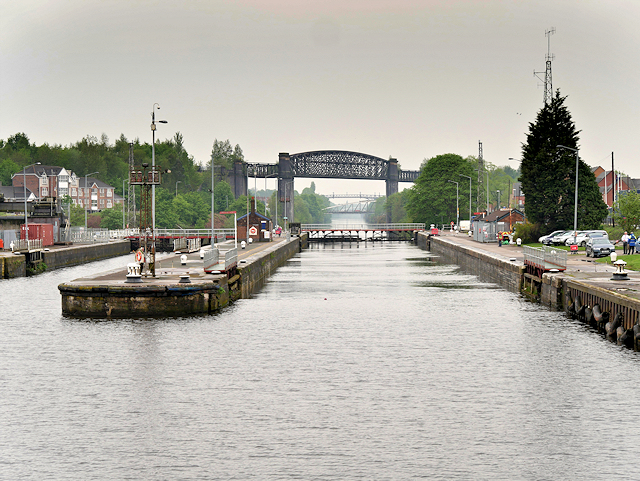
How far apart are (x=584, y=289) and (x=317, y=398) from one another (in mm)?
20573

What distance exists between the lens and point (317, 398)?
2298 centimetres

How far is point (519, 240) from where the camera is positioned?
85.0 meters

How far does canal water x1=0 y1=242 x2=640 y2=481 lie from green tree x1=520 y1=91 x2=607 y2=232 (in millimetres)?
48738

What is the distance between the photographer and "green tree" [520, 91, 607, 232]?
84.9 m

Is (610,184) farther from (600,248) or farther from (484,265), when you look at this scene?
(600,248)

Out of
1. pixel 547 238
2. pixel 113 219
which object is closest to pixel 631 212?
pixel 547 238

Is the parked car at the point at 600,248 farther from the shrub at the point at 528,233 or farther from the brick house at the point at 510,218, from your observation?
the brick house at the point at 510,218

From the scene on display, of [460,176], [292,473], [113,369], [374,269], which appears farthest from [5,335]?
[460,176]

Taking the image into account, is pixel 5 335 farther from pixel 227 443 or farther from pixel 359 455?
pixel 359 455

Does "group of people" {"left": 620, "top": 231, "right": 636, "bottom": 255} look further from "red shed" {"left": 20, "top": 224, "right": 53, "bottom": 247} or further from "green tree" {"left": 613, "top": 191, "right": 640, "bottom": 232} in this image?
"red shed" {"left": 20, "top": 224, "right": 53, "bottom": 247}

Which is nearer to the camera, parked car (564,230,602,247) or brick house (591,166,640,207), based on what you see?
parked car (564,230,602,247)

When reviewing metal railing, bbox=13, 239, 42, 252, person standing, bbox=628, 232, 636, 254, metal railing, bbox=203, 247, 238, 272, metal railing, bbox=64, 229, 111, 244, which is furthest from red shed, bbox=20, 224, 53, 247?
person standing, bbox=628, 232, 636, 254

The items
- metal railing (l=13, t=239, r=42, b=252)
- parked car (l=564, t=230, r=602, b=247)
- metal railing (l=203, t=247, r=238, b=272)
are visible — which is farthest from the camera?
metal railing (l=13, t=239, r=42, b=252)

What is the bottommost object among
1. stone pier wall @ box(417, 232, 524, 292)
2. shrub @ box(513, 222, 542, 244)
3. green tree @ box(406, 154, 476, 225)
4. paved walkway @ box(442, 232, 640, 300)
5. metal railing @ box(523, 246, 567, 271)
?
stone pier wall @ box(417, 232, 524, 292)
